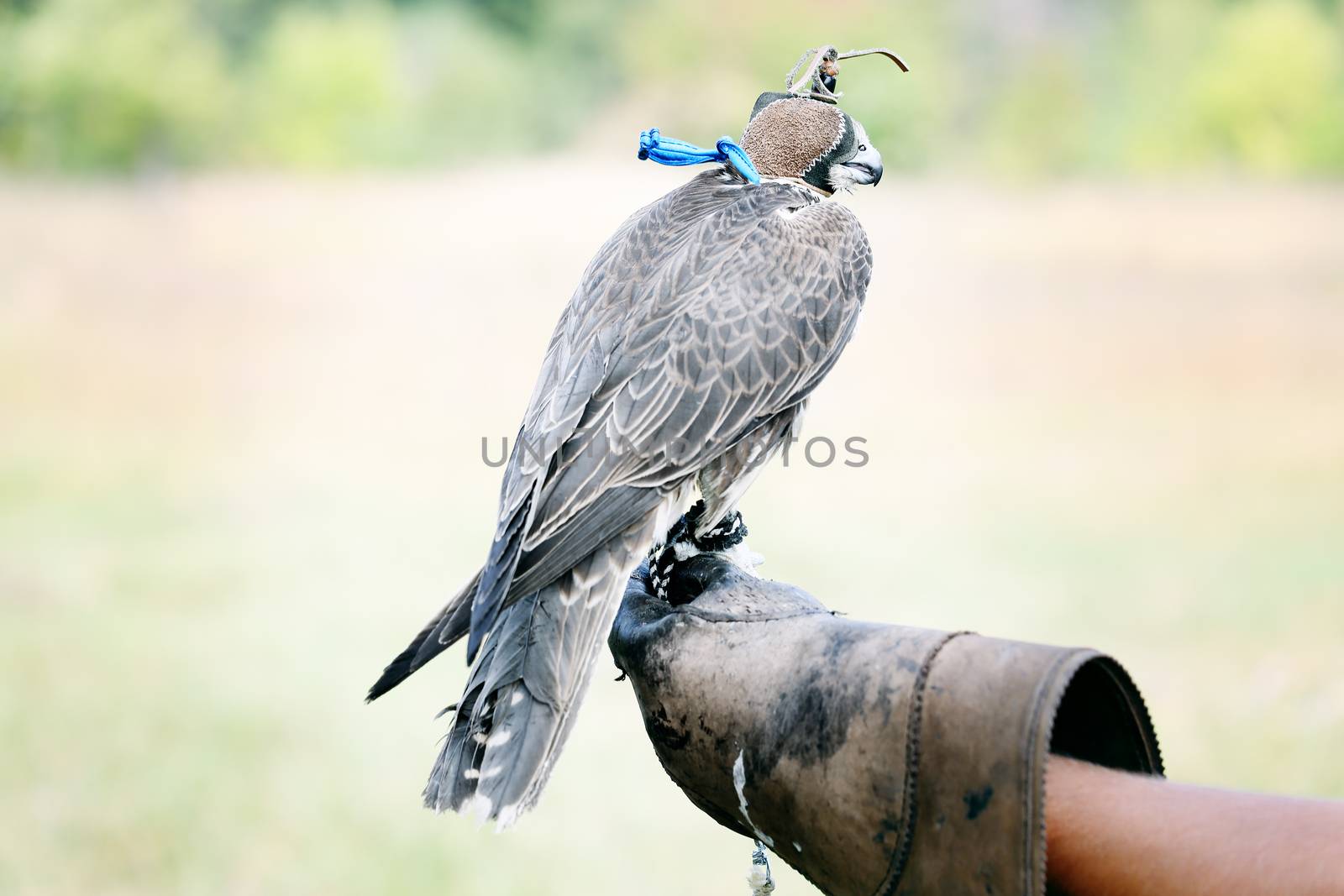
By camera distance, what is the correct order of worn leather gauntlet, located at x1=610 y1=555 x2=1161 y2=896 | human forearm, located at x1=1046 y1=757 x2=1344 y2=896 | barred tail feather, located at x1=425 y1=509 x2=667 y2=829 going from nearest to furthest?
human forearm, located at x1=1046 y1=757 x2=1344 y2=896, worn leather gauntlet, located at x1=610 y1=555 x2=1161 y2=896, barred tail feather, located at x1=425 y1=509 x2=667 y2=829

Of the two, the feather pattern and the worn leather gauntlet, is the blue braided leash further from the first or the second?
the worn leather gauntlet

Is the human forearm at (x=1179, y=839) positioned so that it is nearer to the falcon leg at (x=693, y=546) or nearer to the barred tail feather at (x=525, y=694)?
the barred tail feather at (x=525, y=694)

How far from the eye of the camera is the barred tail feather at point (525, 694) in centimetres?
131

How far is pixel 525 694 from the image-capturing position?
1.38 meters

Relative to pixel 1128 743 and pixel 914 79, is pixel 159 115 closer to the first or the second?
pixel 914 79

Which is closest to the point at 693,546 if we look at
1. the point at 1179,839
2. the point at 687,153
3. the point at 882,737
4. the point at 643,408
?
the point at 643,408

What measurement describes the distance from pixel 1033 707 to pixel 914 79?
4149 millimetres

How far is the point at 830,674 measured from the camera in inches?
47.1

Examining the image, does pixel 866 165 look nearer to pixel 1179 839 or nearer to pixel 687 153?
pixel 687 153

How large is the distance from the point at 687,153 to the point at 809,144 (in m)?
0.21

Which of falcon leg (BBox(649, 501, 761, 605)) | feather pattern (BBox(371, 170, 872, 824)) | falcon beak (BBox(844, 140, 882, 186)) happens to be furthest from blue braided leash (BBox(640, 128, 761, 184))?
falcon leg (BBox(649, 501, 761, 605))

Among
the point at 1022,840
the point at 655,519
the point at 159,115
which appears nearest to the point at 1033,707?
the point at 1022,840

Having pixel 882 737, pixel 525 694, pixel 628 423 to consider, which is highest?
pixel 628 423

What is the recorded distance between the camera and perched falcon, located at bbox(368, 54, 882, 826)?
139 centimetres
